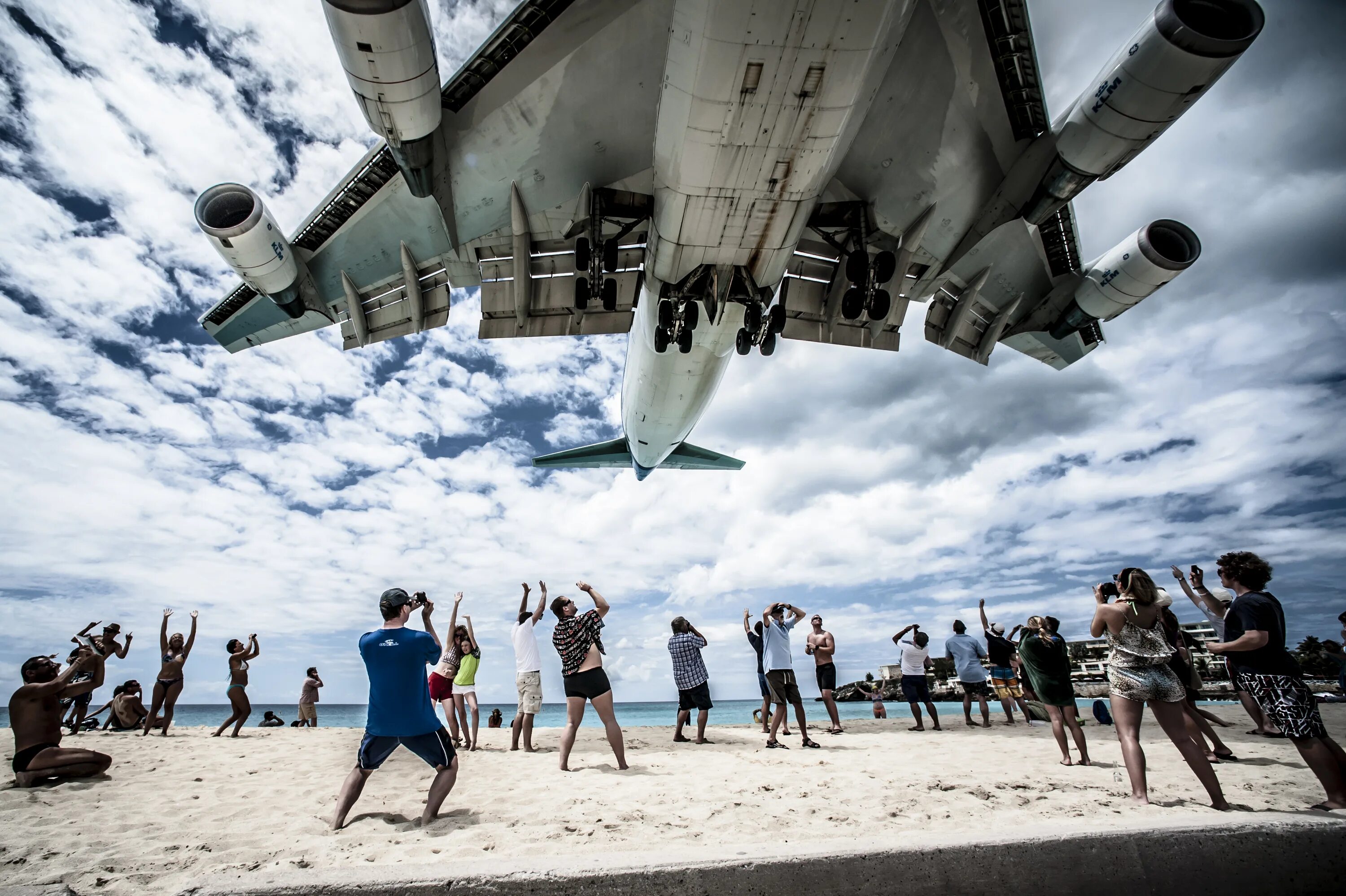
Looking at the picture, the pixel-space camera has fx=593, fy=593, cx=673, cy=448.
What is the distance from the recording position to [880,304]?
27.2 ft

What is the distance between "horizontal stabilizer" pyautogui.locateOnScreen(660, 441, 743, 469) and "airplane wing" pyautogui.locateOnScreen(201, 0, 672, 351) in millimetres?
7049

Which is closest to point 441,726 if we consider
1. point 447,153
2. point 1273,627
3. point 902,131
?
point 1273,627

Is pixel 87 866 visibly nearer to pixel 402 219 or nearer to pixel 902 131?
pixel 402 219

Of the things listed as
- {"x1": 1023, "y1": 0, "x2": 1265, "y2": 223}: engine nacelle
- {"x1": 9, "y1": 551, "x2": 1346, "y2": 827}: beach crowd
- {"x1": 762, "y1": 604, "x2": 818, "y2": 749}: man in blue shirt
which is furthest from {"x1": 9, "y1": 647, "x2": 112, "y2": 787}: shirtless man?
{"x1": 1023, "y1": 0, "x2": 1265, "y2": 223}: engine nacelle

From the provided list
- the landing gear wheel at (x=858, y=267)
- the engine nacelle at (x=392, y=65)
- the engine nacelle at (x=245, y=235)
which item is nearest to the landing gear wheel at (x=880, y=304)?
the landing gear wheel at (x=858, y=267)

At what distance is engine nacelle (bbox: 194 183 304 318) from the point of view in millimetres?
6711

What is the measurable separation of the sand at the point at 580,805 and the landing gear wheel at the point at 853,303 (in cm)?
554

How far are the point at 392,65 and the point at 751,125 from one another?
10.7 ft

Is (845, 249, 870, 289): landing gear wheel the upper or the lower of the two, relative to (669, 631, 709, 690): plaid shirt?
upper

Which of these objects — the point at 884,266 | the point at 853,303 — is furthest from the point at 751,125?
the point at 853,303

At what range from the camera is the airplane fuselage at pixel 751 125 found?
15.5ft

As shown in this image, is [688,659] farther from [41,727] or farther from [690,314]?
[41,727]

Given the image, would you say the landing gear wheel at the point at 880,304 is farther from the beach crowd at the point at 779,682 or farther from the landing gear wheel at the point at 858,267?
the beach crowd at the point at 779,682

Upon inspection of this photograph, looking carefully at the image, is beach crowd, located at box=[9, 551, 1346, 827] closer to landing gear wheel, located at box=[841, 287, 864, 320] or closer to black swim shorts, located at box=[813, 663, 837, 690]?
black swim shorts, located at box=[813, 663, 837, 690]
